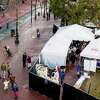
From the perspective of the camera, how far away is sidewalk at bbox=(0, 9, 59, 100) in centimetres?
2416

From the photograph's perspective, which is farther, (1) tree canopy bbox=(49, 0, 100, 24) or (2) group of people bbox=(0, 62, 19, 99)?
(1) tree canopy bbox=(49, 0, 100, 24)

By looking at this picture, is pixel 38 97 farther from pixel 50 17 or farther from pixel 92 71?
pixel 50 17

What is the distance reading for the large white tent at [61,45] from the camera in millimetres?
27266

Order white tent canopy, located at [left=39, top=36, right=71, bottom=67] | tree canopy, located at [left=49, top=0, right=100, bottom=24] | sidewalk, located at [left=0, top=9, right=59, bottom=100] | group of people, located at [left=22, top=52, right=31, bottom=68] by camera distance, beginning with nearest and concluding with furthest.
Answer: sidewalk, located at [left=0, top=9, right=59, bottom=100], white tent canopy, located at [left=39, top=36, right=71, bottom=67], group of people, located at [left=22, top=52, right=31, bottom=68], tree canopy, located at [left=49, top=0, right=100, bottom=24]

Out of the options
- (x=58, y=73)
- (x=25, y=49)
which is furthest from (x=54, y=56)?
(x=25, y=49)

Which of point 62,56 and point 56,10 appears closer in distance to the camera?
point 62,56

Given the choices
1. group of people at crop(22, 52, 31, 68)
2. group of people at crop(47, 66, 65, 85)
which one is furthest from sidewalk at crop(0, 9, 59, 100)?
group of people at crop(47, 66, 65, 85)

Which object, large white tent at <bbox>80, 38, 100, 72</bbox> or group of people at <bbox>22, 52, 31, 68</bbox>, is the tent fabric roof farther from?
group of people at <bbox>22, 52, 31, 68</bbox>

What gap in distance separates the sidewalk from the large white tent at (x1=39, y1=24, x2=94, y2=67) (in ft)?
7.41

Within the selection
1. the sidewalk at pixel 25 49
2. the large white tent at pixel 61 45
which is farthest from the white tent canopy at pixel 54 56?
the sidewalk at pixel 25 49

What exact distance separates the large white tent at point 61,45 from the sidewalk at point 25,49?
226cm

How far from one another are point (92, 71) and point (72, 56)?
11.2 ft

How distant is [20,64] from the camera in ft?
98.7

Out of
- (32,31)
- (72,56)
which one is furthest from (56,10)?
(72,56)
